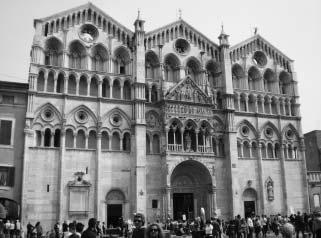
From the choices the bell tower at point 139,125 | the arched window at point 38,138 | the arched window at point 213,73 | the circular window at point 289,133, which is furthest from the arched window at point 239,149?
the arched window at point 38,138

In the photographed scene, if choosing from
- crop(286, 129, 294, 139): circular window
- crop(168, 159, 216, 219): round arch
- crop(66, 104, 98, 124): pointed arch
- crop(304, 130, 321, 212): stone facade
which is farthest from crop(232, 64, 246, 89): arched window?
crop(66, 104, 98, 124): pointed arch

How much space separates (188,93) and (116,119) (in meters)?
8.53

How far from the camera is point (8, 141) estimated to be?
Answer: 1350 inches

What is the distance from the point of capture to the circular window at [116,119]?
38.6 m

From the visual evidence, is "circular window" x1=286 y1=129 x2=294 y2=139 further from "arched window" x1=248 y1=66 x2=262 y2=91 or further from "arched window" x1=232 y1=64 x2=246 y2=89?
"arched window" x1=232 y1=64 x2=246 y2=89

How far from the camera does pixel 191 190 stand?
4125 cm

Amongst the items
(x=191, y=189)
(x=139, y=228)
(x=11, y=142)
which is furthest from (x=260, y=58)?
(x=139, y=228)

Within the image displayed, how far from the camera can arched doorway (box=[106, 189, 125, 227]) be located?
36.4 meters

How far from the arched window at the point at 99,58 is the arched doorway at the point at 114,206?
12.9 m

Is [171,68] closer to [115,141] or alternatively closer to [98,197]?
[115,141]

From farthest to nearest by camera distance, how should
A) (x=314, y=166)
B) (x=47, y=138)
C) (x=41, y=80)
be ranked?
(x=314, y=166) < (x=41, y=80) < (x=47, y=138)

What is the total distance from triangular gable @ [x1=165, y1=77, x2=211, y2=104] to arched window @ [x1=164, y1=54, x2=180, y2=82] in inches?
87.0

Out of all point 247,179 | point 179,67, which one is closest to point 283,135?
point 247,179

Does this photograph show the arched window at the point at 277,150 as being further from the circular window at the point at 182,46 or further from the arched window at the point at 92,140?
the arched window at the point at 92,140
